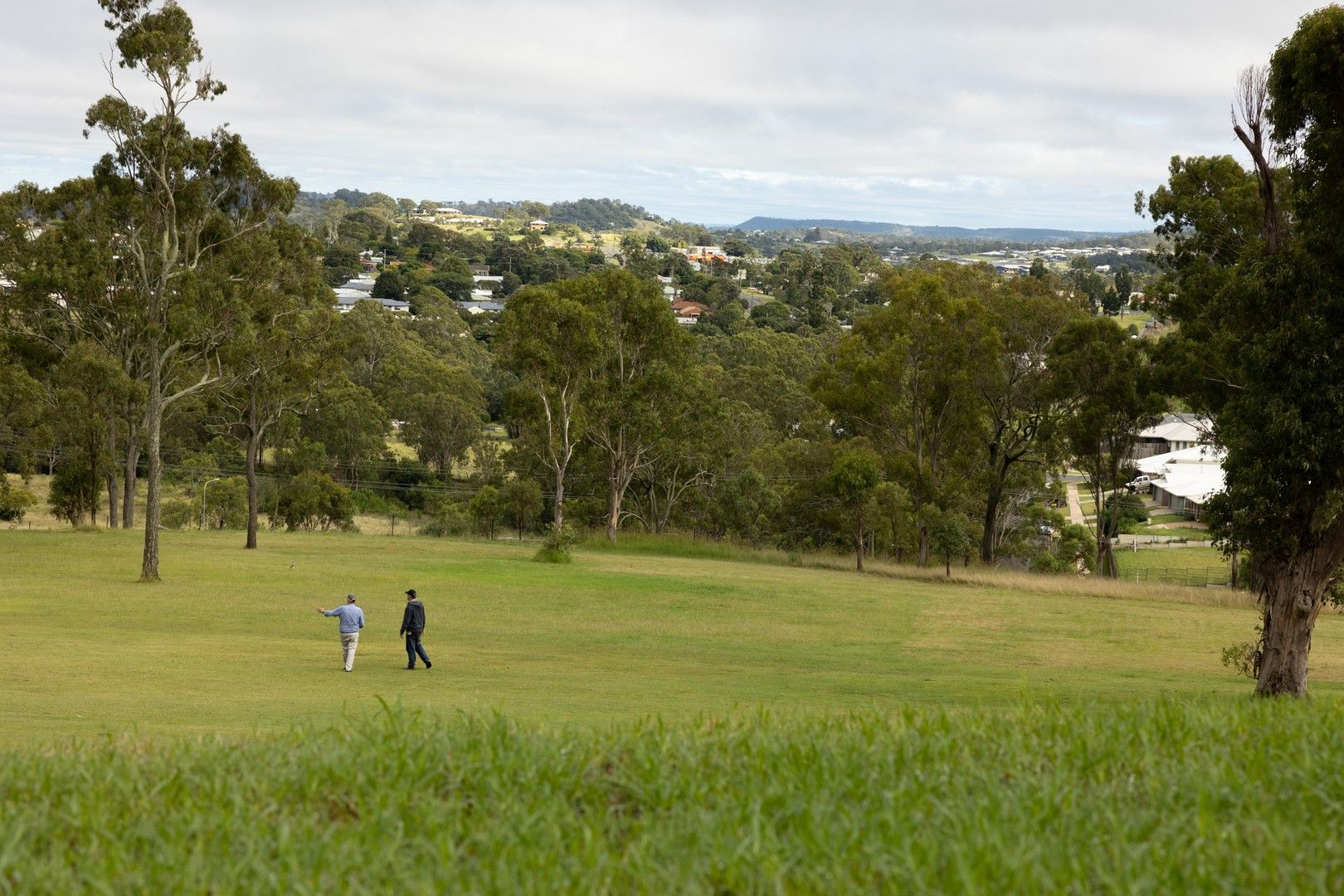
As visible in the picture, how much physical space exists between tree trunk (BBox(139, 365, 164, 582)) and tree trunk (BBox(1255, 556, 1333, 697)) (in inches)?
1028

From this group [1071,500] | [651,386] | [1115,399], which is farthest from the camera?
[1071,500]

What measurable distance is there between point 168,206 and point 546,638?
1809 centimetres

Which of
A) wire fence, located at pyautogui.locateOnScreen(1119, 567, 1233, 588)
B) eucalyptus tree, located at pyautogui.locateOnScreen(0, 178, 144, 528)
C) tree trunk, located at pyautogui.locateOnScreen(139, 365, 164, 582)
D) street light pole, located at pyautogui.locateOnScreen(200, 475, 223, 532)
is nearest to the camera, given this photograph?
tree trunk, located at pyautogui.locateOnScreen(139, 365, 164, 582)

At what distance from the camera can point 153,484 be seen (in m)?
33.0

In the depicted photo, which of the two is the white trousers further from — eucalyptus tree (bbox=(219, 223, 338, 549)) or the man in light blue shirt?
eucalyptus tree (bbox=(219, 223, 338, 549))

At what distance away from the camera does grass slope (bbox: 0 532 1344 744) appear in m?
15.1

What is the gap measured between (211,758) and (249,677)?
1171 cm

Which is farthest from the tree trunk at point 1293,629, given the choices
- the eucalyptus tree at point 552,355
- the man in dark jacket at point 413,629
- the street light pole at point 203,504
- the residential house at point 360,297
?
the residential house at point 360,297

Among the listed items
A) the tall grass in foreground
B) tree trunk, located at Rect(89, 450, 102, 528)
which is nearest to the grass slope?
the tall grass in foreground

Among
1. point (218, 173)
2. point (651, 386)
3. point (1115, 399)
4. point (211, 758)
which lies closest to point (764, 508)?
point (651, 386)

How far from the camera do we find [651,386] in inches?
2168

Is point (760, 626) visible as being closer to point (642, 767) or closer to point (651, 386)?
point (642, 767)

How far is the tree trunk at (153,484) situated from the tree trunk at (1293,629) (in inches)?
1028

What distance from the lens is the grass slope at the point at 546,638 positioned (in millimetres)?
15141
